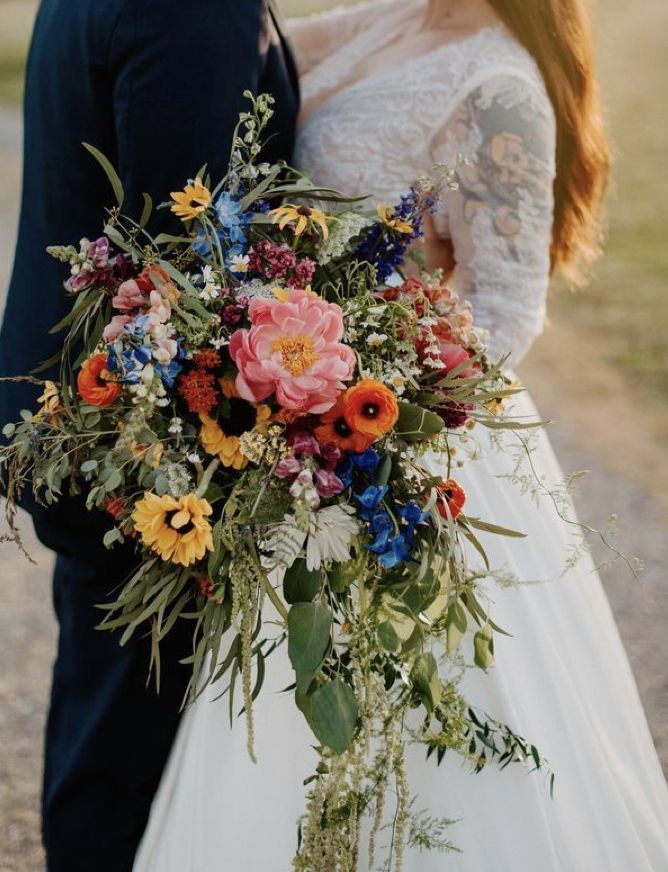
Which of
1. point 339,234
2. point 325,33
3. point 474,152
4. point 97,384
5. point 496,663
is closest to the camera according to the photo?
point 97,384

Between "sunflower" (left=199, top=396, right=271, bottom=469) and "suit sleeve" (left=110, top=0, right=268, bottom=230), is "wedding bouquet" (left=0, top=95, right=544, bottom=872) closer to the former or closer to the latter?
"sunflower" (left=199, top=396, right=271, bottom=469)

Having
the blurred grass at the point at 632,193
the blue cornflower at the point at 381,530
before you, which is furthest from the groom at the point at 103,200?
the blurred grass at the point at 632,193

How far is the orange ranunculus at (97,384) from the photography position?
1348mm

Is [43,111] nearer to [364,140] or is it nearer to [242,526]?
[364,140]

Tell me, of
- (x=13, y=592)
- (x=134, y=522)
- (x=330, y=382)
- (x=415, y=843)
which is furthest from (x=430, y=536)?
(x=13, y=592)

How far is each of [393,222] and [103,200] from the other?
0.63 metres

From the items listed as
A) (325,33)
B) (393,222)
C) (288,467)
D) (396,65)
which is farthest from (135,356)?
(325,33)

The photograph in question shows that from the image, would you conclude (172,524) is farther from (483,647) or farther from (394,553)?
(483,647)

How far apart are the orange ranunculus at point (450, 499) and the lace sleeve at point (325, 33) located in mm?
1412

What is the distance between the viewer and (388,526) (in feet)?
4.36

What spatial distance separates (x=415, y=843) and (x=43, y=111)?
1.49 meters

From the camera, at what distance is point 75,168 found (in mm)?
1842

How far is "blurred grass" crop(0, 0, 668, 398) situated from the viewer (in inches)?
246

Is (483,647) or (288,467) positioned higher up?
(288,467)
